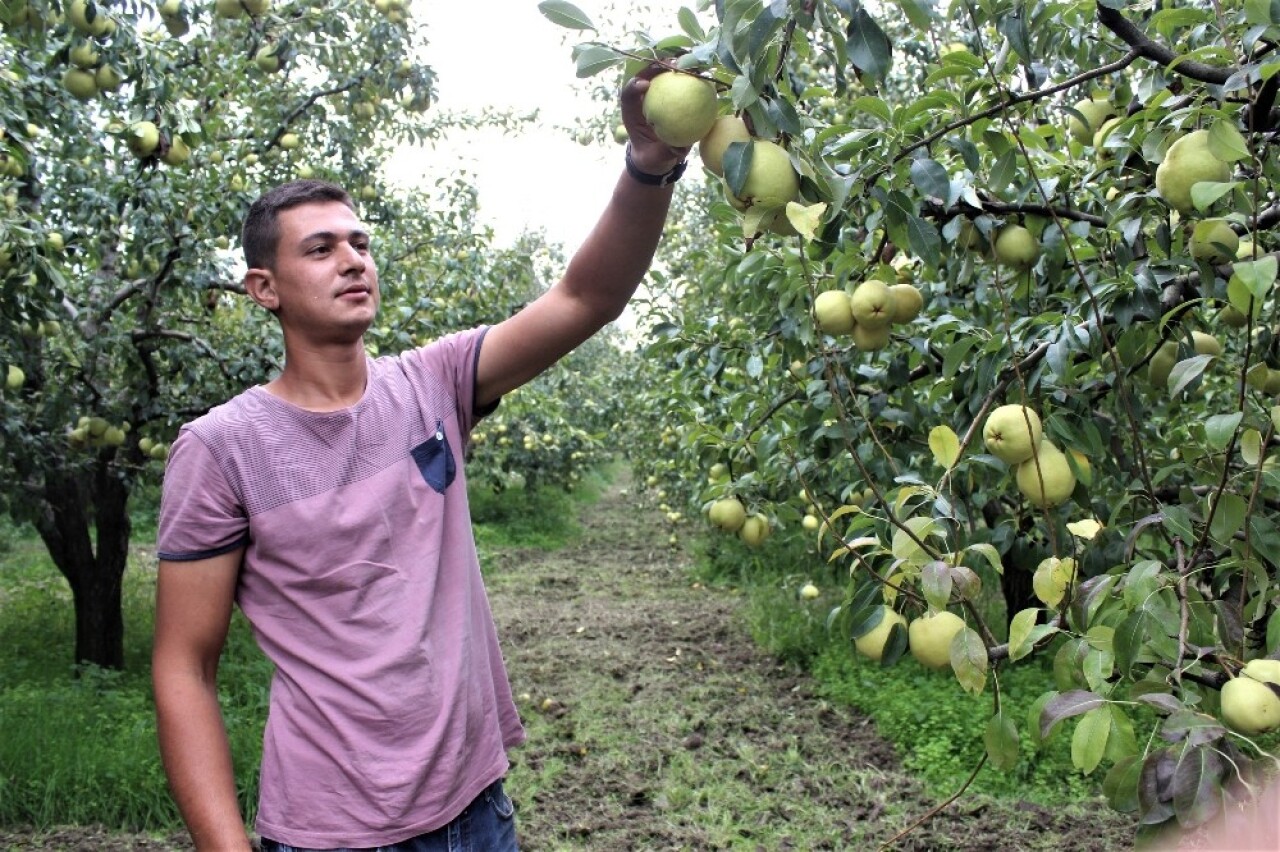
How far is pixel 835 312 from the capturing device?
6.12 feet

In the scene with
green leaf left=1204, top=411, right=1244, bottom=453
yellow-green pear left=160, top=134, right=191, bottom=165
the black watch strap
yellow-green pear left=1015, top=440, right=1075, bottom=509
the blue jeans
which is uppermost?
yellow-green pear left=160, top=134, right=191, bottom=165

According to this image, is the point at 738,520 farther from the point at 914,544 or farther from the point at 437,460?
the point at 914,544

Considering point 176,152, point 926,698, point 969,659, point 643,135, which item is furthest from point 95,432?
point 969,659

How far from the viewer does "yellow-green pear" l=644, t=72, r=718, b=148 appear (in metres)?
1.04

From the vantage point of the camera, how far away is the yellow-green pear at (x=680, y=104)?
104cm

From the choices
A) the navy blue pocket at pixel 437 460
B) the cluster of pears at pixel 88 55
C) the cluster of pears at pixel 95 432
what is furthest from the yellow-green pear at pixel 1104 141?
the cluster of pears at pixel 95 432

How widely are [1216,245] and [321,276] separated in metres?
1.25

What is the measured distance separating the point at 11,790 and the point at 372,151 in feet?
13.2

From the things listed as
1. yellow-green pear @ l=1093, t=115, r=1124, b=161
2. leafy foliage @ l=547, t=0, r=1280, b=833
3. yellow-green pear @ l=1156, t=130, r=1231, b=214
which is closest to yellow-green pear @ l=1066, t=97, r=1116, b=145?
leafy foliage @ l=547, t=0, r=1280, b=833

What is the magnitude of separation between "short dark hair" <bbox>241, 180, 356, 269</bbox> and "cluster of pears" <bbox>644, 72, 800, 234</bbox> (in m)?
0.77

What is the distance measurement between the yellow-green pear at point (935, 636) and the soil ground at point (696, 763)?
6.69 ft

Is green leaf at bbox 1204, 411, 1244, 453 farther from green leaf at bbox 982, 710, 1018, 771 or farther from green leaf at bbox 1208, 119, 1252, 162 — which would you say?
green leaf at bbox 982, 710, 1018, 771

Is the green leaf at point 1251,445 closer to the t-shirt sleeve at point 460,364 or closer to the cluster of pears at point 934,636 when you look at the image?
the cluster of pears at point 934,636

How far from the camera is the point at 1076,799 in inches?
137
